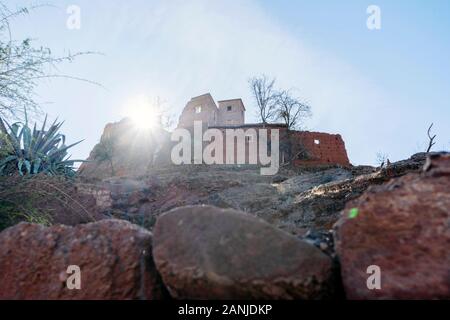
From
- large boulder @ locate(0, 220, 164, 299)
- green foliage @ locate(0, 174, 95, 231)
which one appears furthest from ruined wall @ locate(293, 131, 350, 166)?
large boulder @ locate(0, 220, 164, 299)

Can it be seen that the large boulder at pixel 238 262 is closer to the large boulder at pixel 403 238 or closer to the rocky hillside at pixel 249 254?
the rocky hillside at pixel 249 254

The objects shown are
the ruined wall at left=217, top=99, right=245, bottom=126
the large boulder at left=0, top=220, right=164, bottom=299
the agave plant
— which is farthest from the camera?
the ruined wall at left=217, top=99, right=245, bottom=126

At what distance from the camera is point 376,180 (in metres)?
6.09

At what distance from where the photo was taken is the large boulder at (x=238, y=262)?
3.76 feet

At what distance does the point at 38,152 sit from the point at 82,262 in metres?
5.09

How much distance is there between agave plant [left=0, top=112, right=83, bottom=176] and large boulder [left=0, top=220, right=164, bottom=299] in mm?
4561

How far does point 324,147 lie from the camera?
24.6 meters

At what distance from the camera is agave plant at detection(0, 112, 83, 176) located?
5.87 metres

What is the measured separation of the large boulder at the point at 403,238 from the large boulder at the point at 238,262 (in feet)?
0.35

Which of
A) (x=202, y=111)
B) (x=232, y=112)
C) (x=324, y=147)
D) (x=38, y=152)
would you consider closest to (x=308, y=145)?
(x=324, y=147)

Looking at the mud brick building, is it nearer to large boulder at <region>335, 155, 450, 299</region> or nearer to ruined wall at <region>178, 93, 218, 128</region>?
ruined wall at <region>178, 93, 218, 128</region>

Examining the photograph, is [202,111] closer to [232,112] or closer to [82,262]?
[232,112]
